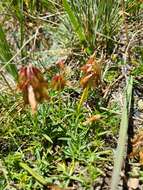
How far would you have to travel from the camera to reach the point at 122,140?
1.23 meters

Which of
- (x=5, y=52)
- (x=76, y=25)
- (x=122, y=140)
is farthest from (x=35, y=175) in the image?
(x=76, y=25)

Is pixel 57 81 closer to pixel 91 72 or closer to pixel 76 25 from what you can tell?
pixel 91 72

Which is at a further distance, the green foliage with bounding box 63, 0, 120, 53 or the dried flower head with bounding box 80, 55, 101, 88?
the green foliage with bounding box 63, 0, 120, 53

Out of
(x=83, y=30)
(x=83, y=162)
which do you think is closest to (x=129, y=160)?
(x=83, y=162)

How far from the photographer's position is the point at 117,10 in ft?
5.20

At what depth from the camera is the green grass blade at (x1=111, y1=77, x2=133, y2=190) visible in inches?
43.9

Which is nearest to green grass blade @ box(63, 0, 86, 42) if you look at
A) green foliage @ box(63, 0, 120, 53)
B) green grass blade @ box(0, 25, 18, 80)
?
green foliage @ box(63, 0, 120, 53)

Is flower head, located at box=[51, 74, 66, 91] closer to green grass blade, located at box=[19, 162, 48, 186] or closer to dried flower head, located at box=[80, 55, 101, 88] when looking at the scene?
dried flower head, located at box=[80, 55, 101, 88]

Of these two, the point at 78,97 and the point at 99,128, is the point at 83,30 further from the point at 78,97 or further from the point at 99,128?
the point at 99,128

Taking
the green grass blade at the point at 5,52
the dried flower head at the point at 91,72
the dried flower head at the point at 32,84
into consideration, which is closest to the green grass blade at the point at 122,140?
the dried flower head at the point at 91,72

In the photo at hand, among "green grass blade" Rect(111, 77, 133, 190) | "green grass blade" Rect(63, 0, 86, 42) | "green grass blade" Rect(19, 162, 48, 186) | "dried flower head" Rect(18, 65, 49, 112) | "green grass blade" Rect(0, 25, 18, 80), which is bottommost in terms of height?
"green grass blade" Rect(19, 162, 48, 186)

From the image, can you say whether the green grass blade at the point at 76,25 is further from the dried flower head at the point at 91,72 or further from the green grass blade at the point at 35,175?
the green grass blade at the point at 35,175

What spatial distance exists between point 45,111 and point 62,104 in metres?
0.08

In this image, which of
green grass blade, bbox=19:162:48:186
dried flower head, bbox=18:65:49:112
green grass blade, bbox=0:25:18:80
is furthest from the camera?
green grass blade, bbox=0:25:18:80
